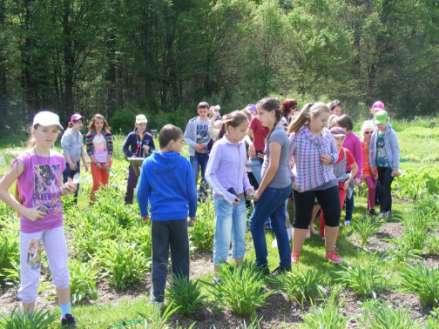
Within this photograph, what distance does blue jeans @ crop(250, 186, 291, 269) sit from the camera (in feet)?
17.8

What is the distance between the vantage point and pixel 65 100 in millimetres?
34688

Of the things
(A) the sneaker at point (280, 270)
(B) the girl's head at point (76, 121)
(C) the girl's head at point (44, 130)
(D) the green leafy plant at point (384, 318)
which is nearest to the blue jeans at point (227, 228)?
(A) the sneaker at point (280, 270)

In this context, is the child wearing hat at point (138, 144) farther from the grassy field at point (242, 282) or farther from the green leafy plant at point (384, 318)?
the green leafy plant at point (384, 318)

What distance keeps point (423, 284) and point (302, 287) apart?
106cm

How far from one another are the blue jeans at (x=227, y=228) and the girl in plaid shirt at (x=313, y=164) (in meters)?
0.72

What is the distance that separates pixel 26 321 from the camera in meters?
3.96

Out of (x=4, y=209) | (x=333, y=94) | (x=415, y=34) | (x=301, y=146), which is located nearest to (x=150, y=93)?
(x=333, y=94)

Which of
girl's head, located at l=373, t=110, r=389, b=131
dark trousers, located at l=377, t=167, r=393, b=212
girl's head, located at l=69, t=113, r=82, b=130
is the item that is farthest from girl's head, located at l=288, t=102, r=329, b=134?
girl's head, located at l=69, t=113, r=82, b=130

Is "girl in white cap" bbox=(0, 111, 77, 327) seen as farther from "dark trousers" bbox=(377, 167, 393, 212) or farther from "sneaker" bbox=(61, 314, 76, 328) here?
"dark trousers" bbox=(377, 167, 393, 212)

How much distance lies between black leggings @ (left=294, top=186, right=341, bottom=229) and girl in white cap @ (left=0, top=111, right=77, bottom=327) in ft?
8.55

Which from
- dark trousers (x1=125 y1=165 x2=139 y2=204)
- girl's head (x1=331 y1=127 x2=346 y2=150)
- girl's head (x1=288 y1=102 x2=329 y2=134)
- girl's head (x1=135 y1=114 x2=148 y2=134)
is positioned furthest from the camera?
dark trousers (x1=125 y1=165 x2=139 y2=204)

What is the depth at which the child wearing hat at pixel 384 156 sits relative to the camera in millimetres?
8297

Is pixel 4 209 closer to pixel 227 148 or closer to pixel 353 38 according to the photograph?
pixel 227 148

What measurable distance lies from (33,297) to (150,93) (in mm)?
36174
